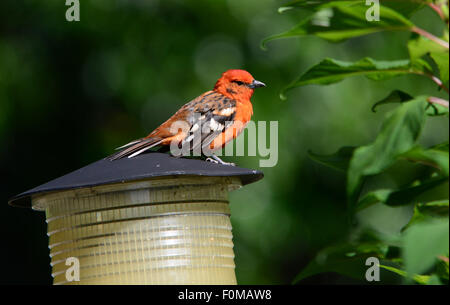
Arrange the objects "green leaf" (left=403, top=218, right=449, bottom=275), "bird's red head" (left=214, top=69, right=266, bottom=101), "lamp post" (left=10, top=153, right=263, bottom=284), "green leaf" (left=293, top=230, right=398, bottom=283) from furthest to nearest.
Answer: "bird's red head" (left=214, top=69, right=266, bottom=101), "lamp post" (left=10, top=153, right=263, bottom=284), "green leaf" (left=293, top=230, right=398, bottom=283), "green leaf" (left=403, top=218, right=449, bottom=275)

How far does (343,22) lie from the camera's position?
1781mm

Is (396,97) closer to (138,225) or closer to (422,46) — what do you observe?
(422,46)

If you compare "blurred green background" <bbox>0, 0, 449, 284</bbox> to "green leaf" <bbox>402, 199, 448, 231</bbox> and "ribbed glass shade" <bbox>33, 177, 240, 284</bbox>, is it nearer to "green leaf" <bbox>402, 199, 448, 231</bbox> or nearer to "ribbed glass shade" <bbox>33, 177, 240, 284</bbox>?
"ribbed glass shade" <bbox>33, 177, 240, 284</bbox>

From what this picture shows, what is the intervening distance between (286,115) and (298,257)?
5.00ft

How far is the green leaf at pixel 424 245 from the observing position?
4.44 ft

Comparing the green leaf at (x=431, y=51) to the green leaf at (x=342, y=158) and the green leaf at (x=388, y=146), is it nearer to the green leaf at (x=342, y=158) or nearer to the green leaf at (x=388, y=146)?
the green leaf at (x=388, y=146)

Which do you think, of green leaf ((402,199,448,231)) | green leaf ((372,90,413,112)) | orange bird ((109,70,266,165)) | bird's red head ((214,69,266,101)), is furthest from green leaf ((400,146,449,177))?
bird's red head ((214,69,266,101))

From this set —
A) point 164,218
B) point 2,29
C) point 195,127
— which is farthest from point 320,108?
point 164,218

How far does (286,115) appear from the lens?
6.26 metres

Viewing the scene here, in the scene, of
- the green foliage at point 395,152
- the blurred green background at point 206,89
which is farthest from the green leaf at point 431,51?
the blurred green background at point 206,89

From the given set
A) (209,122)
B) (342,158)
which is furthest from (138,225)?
(209,122)

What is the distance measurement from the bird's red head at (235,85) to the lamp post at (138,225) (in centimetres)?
150

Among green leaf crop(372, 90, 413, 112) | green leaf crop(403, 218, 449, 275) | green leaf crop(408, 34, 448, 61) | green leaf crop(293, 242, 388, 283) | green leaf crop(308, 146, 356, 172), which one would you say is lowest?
green leaf crop(403, 218, 449, 275)

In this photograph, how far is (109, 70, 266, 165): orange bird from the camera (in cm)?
Result: 338
